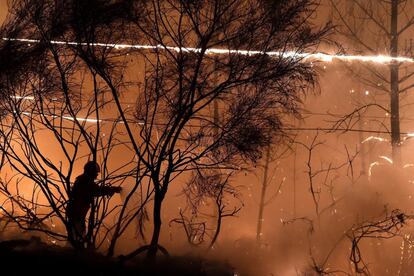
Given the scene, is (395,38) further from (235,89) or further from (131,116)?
(131,116)

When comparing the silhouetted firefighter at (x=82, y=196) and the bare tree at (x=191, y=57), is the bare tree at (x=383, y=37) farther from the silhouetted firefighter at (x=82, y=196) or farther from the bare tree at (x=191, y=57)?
the silhouetted firefighter at (x=82, y=196)

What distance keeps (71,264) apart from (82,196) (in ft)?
6.02

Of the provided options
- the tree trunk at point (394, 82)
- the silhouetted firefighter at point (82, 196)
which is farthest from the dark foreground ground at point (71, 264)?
the tree trunk at point (394, 82)

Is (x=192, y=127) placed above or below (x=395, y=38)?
below

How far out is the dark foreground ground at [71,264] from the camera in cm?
679

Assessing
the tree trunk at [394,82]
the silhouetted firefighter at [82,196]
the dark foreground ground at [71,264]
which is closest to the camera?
the dark foreground ground at [71,264]

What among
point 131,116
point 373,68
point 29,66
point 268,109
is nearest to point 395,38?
point 373,68

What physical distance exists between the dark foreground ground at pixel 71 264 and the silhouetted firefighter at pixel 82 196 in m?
0.80

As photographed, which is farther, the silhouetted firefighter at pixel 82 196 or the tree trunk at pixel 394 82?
the tree trunk at pixel 394 82

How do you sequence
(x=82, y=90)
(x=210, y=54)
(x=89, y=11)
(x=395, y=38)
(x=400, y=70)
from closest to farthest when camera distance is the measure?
(x=89, y=11) < (x=210, y=54) < (x=82, y=90) < (x=395, y=38) < (x=400, y=70)

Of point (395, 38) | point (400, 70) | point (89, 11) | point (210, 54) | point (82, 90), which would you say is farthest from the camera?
point (400, 70)

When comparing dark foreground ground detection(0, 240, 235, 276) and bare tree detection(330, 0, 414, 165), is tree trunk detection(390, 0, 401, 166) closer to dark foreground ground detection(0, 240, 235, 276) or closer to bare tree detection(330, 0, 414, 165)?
bare tree detection(330, 0, 414, 165)

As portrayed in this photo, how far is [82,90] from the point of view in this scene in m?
8.99

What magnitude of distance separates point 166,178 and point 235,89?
1983mm
